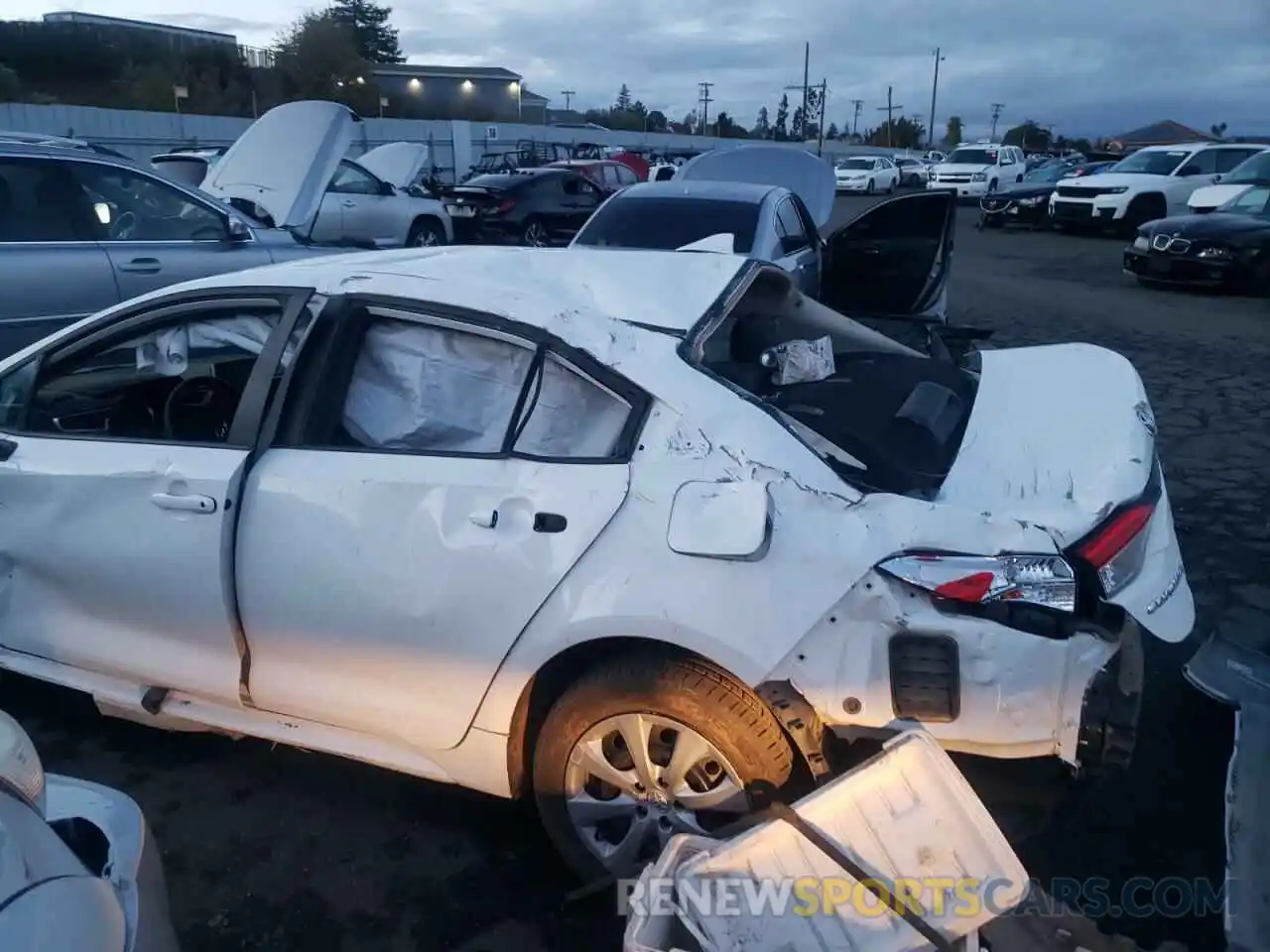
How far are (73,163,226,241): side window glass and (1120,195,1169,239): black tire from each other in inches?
677

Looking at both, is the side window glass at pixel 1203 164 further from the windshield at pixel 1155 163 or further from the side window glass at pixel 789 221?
the side window glass at pixel 789 221

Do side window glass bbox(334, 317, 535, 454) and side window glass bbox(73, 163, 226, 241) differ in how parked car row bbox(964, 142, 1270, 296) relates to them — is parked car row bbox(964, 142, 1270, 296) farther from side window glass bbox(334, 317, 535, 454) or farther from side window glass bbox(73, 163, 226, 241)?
side window glass bbox(334, 317, 535, 454)

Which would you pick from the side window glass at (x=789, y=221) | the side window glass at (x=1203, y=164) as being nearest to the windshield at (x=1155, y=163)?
the side window glass at (x=1203, y=164)

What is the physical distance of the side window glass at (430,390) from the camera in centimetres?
265

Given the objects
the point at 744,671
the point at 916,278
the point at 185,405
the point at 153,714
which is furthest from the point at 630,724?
the point at 916,278

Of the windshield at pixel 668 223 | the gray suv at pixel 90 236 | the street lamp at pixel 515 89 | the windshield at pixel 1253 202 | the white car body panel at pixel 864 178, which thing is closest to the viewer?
the gray suv at pixel 90 236

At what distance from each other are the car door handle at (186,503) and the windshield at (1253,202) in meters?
13.3

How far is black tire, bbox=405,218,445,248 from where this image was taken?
13.4m

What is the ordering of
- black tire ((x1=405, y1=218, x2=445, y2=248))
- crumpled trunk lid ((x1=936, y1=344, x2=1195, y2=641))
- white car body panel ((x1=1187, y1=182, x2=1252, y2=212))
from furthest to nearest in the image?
white car body panel ((x1=1187, y1=182, x2=1252, y2=212)) < black tire ((x1=405, y1=218, x2=445, y2=248)) < crumpled trunk lid ((x1=936, y1=344, x2=1195, y2=641))

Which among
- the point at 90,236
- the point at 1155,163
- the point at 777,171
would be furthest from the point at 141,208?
the point at 1155,163

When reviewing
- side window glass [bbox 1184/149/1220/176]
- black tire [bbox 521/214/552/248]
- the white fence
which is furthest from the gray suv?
side window glass [bbox 1184/149/1220/176]

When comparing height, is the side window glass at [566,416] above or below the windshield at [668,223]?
below

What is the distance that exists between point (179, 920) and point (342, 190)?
37.2ft

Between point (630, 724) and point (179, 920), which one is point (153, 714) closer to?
point (179, 920)
